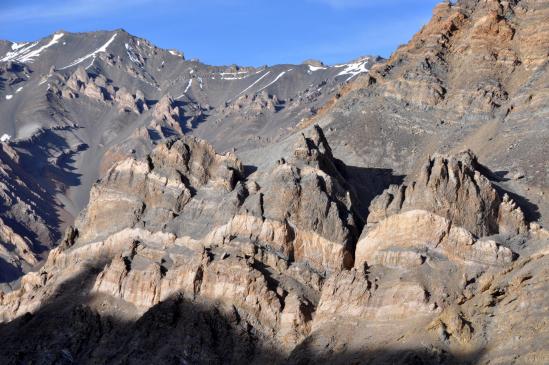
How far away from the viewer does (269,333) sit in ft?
179

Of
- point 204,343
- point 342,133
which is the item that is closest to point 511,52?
point 342,133

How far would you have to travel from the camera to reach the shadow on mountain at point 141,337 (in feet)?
176

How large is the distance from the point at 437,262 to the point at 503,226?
664 centimetres

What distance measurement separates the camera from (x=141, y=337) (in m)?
56.8

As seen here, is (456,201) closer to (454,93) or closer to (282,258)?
(282,258)

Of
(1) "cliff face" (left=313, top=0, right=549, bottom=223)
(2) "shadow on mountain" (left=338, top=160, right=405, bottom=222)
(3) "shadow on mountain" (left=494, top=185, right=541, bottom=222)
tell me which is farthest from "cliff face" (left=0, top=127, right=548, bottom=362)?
(1) "cliff face" (left=313, top=0, right=549, bottom=223)

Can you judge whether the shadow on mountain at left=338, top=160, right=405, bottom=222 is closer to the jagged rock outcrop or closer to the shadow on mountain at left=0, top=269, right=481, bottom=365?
the jagged rock outcrop

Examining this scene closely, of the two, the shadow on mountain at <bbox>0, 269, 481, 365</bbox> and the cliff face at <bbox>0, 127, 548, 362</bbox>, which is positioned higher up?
the cliff face at <bbox>0, 127, 548, 362</bbox>

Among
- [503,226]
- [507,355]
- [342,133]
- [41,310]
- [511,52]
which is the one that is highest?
[511,52]

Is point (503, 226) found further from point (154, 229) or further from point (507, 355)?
point (154, 229)

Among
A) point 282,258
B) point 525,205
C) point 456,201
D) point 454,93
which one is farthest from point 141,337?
point 454,93

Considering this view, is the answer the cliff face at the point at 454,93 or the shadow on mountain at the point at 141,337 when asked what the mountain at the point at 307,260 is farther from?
the cliff face at the point at 454,93

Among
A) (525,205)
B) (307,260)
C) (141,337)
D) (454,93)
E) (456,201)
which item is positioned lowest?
(141,337)

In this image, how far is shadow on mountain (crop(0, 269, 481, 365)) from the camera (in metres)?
53.6
